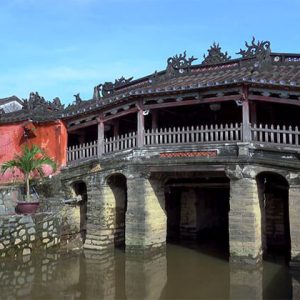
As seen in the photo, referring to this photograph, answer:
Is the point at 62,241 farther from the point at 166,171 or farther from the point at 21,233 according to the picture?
the point at 166,171

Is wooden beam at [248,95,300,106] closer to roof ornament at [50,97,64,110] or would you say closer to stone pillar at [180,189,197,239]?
stone pillar at [180,189,197,239]

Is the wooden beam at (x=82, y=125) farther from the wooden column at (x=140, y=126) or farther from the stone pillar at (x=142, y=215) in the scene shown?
the stone pillar at (x=142, y=215)

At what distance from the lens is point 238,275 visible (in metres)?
12.0

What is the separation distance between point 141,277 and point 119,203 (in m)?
4.27

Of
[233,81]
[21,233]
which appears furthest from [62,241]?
[233,81]

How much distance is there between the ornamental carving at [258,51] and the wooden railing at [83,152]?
22.6ft

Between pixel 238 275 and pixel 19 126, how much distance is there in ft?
36.1

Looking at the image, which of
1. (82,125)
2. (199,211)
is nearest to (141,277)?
(199,211)

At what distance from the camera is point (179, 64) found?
61.1 feet

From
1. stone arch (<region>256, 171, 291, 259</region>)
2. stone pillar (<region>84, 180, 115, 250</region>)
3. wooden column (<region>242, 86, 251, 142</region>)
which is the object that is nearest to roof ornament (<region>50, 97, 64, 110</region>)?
stone pillar (<region>84, 180, 115, 250</region>)

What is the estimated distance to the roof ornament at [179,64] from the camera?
18391 millimetres

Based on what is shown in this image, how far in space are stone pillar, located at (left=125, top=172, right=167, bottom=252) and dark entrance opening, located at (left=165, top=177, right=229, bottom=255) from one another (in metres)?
2.50

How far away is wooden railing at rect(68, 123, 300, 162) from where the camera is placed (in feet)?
43.3

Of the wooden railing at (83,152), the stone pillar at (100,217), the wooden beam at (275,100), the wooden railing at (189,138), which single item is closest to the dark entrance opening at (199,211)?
the wooden railing at (189,138)
